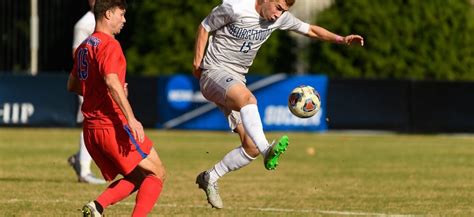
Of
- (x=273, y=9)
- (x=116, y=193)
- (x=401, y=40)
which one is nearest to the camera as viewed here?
(x=116, y=193)

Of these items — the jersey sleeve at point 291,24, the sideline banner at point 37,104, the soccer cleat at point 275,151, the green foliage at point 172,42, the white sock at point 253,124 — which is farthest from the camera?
the green foliage at point 172,42

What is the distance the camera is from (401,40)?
1337 inches

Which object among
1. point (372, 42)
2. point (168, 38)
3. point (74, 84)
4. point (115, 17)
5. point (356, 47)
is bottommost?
point (168, 38)

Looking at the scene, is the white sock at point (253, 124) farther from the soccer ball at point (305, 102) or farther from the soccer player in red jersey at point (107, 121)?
Answer: the soccer player in red jersey at point (107, 121)

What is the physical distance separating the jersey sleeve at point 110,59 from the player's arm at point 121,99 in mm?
52

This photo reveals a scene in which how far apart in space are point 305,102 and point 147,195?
3106 millimetres

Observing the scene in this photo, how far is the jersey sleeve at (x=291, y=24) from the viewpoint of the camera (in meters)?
11.8

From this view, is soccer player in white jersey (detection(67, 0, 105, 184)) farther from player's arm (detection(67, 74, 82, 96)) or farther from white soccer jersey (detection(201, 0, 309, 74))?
player's arm (detection(67, 74, 82, 96))


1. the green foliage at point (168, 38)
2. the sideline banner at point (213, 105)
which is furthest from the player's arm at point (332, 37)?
the green foliage at point (168, 38)

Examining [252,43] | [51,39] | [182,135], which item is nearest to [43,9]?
[51,39]

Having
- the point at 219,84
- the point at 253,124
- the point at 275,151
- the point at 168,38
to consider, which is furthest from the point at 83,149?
the point at 168,38

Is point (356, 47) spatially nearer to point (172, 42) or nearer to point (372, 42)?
point (372, 42)

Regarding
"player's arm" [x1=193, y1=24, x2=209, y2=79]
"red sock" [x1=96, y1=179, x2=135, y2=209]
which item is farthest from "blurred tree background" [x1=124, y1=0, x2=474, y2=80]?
"red sock" [x1=96, y1=179, x2=135, y2=209]

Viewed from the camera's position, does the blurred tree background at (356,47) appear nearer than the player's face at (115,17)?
No
